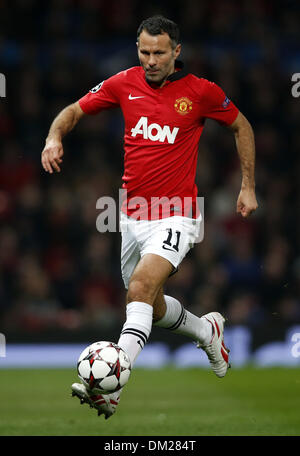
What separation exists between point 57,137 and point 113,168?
271 inches

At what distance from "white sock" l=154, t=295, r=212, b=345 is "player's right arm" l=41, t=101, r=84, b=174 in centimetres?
136

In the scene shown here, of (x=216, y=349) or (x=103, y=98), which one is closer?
(x=103, y=98)

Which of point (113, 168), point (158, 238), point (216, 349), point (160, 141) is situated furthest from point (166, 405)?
point (113, 168)

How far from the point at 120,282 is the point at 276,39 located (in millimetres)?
4768

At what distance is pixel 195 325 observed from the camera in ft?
22.4

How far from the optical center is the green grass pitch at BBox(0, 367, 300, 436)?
6.64m

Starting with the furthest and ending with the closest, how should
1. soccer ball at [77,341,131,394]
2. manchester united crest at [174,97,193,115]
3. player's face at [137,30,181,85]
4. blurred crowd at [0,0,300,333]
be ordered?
blurred crowd at [0,0,300,333] < manchester united crest at [174,97,193,115] < player's face at [137,30,181,85] < soccer ball at [77,341,131,394]

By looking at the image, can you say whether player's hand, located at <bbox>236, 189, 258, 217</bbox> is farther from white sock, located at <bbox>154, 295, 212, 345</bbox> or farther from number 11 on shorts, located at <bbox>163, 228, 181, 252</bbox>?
white sock, located at <bbox>154, 295, 212, 345</bbox>

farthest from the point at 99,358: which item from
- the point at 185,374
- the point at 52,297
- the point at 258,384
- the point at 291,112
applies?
the point at 291,112

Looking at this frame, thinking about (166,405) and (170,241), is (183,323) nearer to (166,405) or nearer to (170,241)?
(170,241)

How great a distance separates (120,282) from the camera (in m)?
12.2

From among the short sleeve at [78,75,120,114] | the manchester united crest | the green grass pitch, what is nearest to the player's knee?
the green grass pitch

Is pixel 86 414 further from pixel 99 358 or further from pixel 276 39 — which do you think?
pixel 276 39

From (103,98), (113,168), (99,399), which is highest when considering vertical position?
(113,168)
